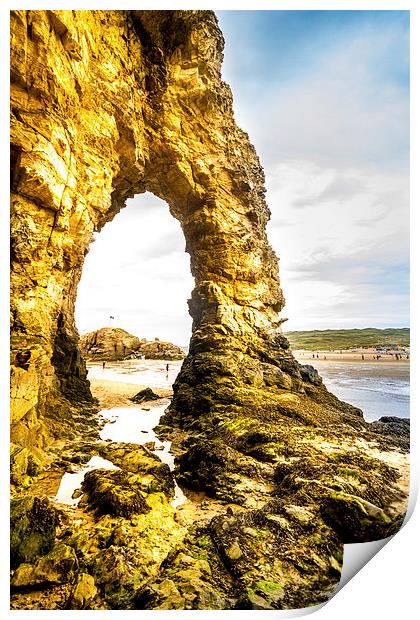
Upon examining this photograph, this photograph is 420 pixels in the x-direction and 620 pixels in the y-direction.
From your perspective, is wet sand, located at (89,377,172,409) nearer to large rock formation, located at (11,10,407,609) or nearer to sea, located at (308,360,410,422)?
large rock formation, located at (11,10,407,609)

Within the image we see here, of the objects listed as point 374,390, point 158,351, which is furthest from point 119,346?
point 374,390

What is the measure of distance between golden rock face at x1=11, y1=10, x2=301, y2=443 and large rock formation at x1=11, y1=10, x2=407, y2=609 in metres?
0.05

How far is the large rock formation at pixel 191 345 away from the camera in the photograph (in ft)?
12.7

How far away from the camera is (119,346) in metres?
37.2

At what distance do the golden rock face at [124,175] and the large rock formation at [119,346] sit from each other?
25.0 meters

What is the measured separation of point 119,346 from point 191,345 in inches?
1038

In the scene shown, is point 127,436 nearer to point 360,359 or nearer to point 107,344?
point 107,344

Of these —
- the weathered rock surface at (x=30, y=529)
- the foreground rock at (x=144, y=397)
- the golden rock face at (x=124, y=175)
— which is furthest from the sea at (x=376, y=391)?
the weathered rock surface at (x=30, y=529)

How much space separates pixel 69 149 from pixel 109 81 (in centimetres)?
289

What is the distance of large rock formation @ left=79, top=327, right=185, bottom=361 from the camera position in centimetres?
3572

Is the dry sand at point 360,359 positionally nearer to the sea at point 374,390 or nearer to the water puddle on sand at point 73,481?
the sea at point 374,390
